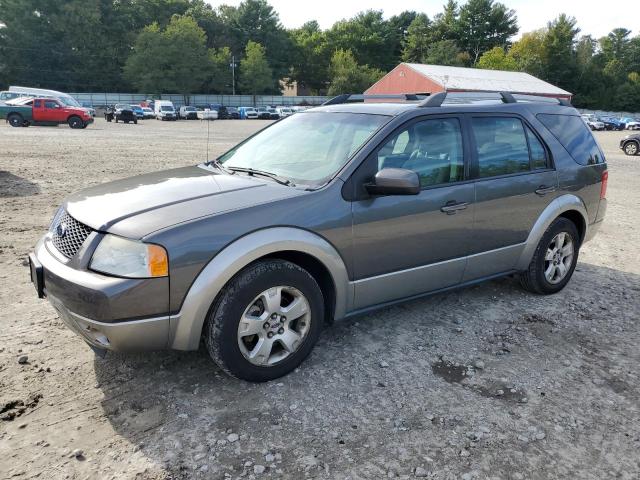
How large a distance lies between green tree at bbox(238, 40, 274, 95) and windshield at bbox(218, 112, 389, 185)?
76.7 meters

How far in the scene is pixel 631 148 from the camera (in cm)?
2284

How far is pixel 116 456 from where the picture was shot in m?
2.55

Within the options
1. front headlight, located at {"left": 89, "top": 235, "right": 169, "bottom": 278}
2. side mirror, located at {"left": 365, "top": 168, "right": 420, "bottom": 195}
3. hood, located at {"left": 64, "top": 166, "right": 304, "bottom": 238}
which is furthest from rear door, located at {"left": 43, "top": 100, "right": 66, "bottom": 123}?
side mirror, located at {"left": 365, "top": 168, "right": 420, "bottom": 195}

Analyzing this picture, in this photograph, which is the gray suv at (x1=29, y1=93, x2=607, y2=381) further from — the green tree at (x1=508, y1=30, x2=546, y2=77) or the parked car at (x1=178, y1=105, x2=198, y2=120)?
the green tree at (x1=508, y1=30, x2=546, y2=77)

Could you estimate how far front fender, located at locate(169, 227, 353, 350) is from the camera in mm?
2836

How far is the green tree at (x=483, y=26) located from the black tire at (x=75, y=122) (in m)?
76.3

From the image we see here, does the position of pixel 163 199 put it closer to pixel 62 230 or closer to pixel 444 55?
pixel 62 230

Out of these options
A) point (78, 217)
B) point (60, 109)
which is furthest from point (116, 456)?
point (60, 109)

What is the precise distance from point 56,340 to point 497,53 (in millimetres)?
83931

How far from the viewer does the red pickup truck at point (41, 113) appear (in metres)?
27.8

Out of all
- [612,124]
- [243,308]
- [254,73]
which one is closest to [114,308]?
[243,308]

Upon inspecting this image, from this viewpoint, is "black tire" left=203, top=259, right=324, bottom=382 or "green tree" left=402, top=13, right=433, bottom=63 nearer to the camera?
"black tire" left=203, top=259, right=324, bottom=382

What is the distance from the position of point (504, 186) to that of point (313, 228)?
1.94 metres

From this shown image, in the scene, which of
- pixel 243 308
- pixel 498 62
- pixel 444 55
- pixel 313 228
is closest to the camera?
pixel 243 308
